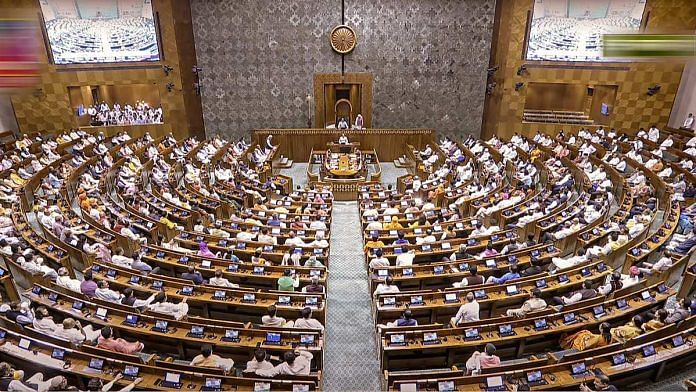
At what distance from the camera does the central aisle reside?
21.6 feet

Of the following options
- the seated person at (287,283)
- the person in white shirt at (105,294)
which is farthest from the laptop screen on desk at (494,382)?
the person in white shirt at (105,294)

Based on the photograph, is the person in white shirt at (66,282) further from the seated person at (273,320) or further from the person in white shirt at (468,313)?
the person in white shirt at (468,313)

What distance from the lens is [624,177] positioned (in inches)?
545

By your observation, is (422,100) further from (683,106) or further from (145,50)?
(145,50)

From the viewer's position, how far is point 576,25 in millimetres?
18859

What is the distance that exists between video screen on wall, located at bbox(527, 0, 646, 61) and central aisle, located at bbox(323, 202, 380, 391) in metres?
14.9

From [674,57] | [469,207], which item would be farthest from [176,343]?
[469,207]

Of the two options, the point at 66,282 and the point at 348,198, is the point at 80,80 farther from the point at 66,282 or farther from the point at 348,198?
the point at 66,282

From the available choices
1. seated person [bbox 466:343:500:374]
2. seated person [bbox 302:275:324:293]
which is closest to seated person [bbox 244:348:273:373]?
seated person [bbox 302:275:324:293]

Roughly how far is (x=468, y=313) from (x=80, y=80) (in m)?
21.1

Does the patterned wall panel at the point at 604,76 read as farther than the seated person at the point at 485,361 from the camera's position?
Yes

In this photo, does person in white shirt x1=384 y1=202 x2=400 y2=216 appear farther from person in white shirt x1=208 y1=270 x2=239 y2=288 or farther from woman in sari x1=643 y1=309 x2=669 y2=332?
woman in sari x1=643 y1=309 x2=669 y2=332

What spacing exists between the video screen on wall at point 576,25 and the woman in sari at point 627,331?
54.4 ft

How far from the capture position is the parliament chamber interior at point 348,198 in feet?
19.0
